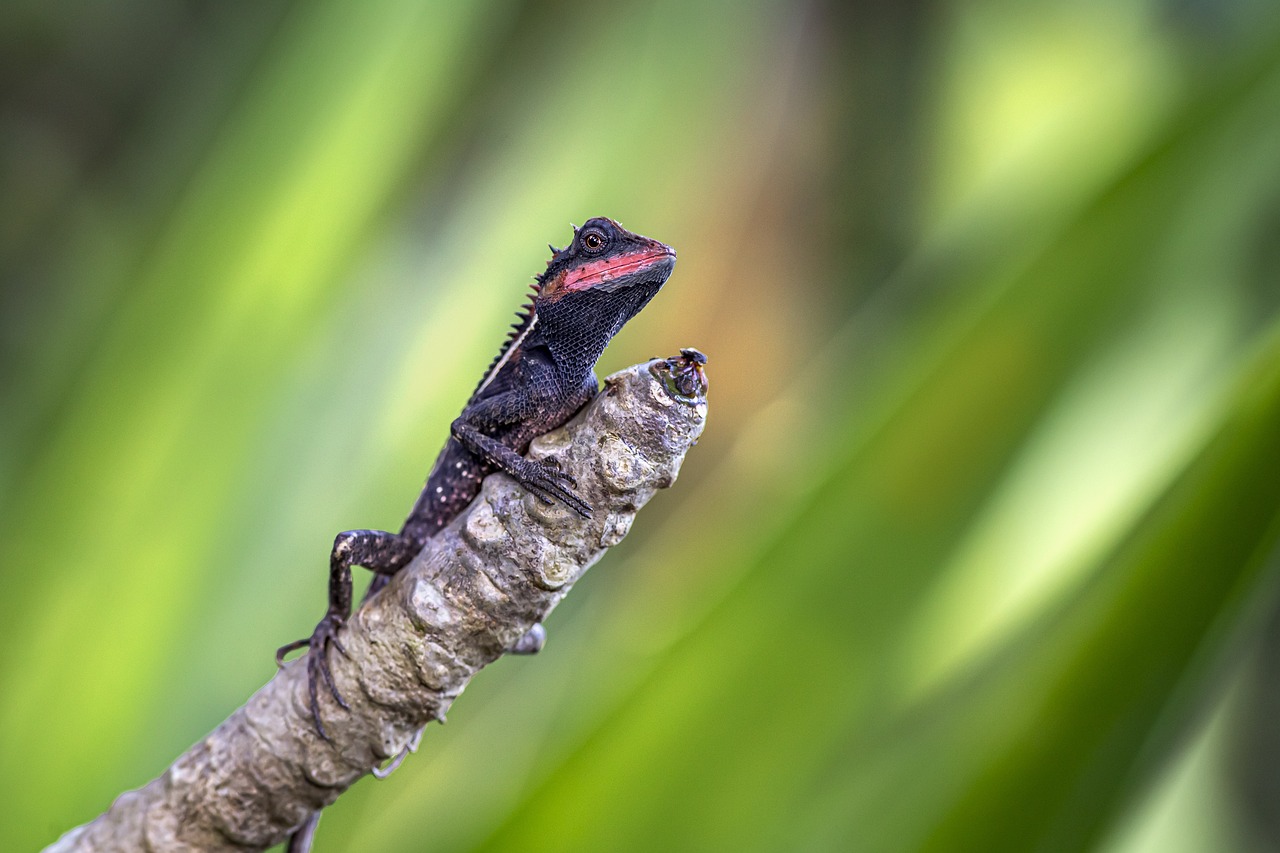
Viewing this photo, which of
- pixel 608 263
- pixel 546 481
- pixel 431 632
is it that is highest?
pixel 608 263

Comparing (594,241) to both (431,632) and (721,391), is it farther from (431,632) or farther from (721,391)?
(721,391)

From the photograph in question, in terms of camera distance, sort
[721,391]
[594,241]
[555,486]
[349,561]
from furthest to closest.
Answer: [721,391] → [594,241] → [349,561] → [555,486]

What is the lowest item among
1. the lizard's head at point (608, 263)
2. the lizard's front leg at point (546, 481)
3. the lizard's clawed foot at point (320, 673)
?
the lizard's clawed foot at point (320, 673)

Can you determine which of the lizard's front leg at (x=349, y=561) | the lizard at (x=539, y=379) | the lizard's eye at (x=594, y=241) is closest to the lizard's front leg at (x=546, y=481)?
the lizard at (x=539, y=379)

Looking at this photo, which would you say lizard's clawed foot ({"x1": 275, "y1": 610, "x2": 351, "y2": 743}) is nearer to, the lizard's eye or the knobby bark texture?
the knobby bark texture

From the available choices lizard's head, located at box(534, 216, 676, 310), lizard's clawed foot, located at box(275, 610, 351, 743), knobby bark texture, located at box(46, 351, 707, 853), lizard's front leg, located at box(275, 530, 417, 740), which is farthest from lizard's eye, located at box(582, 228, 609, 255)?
lizard's clawed foot, located at box(275, 610, 351, 743)

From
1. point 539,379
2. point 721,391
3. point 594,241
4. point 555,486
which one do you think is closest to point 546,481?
point 555,486

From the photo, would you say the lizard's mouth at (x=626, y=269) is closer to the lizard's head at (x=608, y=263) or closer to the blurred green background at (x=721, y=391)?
the lizard's head at (x=608, y=263)
